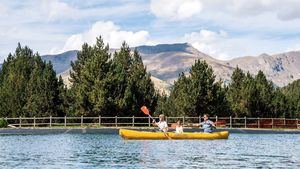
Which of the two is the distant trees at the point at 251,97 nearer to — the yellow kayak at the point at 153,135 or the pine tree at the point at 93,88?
the pine tree at the point at 93,88

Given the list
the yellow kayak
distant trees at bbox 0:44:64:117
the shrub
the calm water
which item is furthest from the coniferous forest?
the calm water

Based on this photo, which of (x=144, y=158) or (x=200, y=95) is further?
(x=200, y=95)

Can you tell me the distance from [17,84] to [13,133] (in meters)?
13.1

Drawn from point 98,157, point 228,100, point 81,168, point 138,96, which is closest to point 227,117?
point 228,100

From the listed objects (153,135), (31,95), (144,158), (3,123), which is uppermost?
(31,95)

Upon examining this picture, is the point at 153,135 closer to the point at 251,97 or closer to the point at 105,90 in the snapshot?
the point at 105,90

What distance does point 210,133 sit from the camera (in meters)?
43.1

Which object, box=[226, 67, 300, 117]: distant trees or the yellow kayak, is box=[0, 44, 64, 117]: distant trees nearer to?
box=[226, 67, 300, 117]: distant trees

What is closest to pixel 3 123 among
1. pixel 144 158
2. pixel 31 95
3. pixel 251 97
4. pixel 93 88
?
pixel 31 95

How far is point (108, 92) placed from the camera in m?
60.1

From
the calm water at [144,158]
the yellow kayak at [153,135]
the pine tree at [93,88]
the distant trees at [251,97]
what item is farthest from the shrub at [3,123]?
the distant trees at [251,97]

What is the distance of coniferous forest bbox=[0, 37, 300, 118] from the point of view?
60.4m

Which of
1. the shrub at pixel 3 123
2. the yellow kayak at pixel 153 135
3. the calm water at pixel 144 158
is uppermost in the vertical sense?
the shrub at pixel 3 123

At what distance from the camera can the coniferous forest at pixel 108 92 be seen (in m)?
60.4
